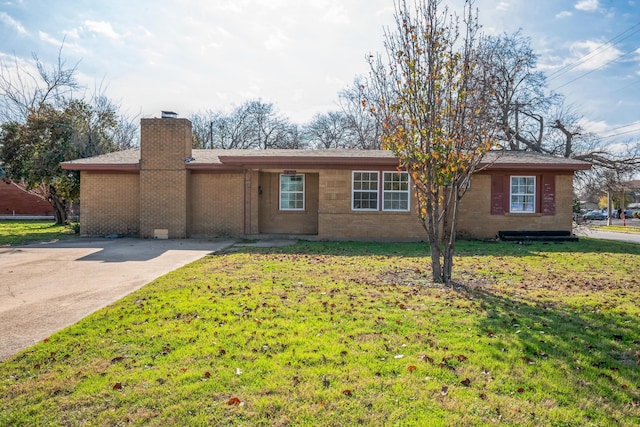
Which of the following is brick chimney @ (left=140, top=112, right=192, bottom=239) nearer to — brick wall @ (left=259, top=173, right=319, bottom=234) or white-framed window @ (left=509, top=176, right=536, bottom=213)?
brick wall @ (left=259, top=173, right=319, bottom=234)

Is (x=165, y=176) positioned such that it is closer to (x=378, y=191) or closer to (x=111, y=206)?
(x=111, y=206)

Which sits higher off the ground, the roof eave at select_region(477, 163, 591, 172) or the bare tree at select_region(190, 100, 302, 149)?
the bare tree at select_region(190, 100, 302, 149)

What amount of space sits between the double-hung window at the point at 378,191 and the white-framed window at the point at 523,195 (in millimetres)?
3989

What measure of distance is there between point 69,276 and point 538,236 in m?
14.2

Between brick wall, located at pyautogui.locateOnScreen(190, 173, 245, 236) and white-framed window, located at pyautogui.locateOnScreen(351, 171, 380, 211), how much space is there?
161 inches

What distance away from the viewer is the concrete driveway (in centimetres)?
467

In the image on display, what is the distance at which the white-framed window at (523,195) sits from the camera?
14.5 m

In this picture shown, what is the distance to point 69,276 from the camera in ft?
24.5

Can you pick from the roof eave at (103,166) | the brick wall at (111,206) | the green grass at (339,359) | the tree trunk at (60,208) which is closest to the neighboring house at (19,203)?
the tree trunk at (60,208)

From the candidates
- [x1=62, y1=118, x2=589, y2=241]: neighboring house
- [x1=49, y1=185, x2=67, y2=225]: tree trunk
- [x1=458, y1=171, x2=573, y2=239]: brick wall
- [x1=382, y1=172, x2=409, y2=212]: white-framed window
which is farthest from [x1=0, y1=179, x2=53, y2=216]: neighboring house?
[x1=458, y1=171, x2=573, y2=239]: brick wall

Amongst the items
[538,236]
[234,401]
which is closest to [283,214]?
[538,236]

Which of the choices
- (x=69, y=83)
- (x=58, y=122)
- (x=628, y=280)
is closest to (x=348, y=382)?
(x=628, y=280)

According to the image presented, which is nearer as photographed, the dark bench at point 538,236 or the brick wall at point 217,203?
the dark bench at point 538,236

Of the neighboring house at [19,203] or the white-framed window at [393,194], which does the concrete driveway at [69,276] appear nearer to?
the white-framed window at [393,194]
